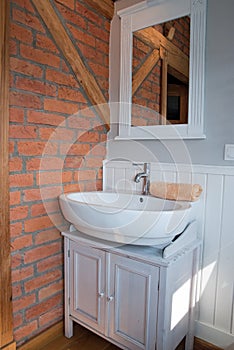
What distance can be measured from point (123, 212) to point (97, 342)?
3.20 ft

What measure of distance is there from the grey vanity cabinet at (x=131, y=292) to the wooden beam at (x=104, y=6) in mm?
1517

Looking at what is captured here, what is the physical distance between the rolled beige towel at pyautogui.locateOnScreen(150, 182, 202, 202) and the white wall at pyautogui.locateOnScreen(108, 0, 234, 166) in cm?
18

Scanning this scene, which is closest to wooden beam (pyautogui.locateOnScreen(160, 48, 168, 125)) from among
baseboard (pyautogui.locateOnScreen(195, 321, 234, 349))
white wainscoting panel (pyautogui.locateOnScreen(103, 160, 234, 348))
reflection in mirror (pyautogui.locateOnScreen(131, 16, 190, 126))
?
reflection in mirror (pyautogui.locateOnScreen(131, 16, 190, 126))

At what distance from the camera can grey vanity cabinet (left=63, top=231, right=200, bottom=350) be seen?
1175mm

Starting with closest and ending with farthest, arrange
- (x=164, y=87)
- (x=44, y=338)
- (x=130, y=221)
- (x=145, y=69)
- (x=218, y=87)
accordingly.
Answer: (x=130, y=221)
(x=218, y=87)
(x=44, y=338)
(x=164, y=87)
(x=145, y=69)

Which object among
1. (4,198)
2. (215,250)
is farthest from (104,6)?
(215,250)

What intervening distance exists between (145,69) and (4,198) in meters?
1.22

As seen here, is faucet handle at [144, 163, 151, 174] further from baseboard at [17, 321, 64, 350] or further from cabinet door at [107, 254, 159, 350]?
baseboard at [17, 321, 64, 350]

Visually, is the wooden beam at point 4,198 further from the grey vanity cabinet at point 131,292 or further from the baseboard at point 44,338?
the grey vanity cabinet at point 131,292

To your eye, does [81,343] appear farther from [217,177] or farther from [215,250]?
[217,177]

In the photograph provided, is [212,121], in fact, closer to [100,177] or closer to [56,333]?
[100,177]

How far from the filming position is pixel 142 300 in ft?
4.01

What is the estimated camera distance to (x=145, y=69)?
1.74 meters

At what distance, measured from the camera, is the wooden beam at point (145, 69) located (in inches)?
66.1
